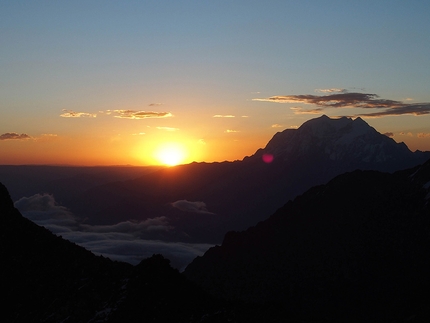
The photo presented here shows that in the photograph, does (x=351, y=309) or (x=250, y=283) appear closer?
(x=351, y=309)

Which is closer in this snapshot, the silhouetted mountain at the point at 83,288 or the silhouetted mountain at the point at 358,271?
the silhouetted mountain at the point at 83,288

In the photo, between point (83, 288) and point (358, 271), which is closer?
point (83, 288)

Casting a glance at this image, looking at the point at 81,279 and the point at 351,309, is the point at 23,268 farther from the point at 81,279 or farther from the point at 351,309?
the point at 351,309

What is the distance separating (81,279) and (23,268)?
9907 millimetres

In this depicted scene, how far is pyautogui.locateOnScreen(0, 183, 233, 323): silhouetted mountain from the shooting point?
4997 centimetres

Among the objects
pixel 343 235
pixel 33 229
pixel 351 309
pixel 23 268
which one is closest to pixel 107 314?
pixel 23 268

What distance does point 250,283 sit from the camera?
185 meters

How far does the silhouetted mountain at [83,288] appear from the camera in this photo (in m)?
50.0

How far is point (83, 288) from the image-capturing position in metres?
55.3

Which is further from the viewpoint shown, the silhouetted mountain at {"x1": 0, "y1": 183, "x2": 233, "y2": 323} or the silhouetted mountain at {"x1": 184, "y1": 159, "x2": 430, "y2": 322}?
the silhouetted mountain at {"x1": 184, "y1": 159, "x2": 430, "y2": 322}

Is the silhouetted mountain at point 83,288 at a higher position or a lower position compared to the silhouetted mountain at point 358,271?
higher

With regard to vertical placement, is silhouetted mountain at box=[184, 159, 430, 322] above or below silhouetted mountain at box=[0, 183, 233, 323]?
below

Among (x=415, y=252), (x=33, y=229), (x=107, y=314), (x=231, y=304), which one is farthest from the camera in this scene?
(x=415, y=252)

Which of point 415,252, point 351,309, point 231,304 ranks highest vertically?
point 231,304
